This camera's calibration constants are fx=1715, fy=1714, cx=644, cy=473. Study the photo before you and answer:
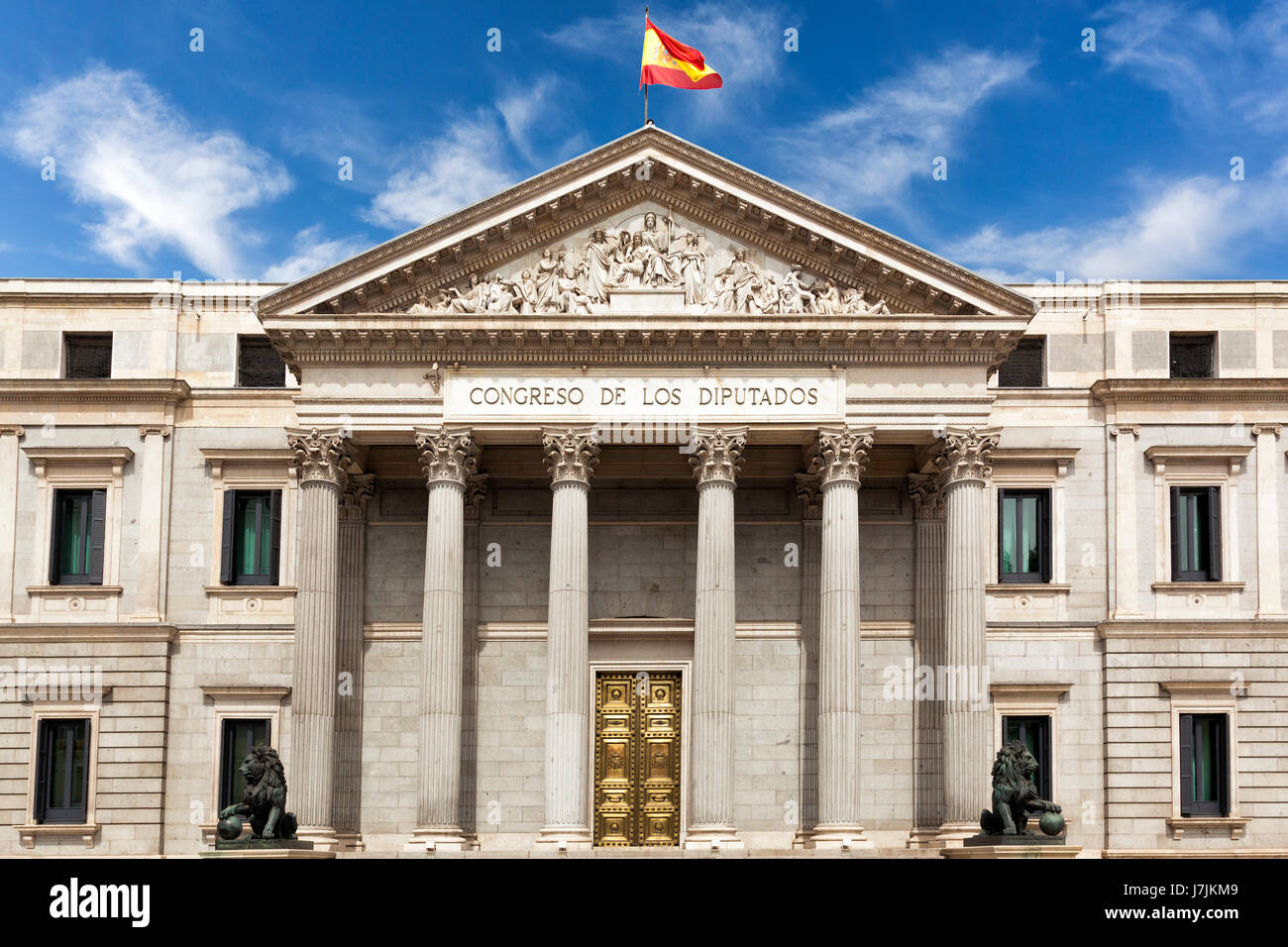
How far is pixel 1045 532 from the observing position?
154 feet

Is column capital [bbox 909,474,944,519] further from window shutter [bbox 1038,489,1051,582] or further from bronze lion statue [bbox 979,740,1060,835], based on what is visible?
bronze lion statue [bbox 979,740,1060,835]

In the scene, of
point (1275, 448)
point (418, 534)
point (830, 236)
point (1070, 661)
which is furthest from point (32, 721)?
point (1275, 448)

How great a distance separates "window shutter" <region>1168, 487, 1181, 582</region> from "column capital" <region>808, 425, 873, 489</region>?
10285 millimetres

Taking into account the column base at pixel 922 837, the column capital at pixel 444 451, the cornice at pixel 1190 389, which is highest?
the cornice at pixel 1190 389

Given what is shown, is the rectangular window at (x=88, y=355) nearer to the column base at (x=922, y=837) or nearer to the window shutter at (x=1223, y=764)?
the column base at (x=922, y=837)

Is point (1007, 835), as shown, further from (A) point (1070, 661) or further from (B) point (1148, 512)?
(B) point (1148, 512)

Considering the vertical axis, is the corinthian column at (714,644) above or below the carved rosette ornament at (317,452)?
below

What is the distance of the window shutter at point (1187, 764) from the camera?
45375mm

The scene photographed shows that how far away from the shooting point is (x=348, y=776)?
44.8 metres

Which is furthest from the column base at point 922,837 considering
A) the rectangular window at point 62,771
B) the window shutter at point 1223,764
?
the rectangular window at point 62,771

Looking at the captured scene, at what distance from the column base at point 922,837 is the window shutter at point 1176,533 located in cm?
978

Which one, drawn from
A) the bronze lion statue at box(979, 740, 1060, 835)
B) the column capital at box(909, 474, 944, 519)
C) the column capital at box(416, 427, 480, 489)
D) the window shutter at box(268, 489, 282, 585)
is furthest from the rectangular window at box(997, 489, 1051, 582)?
the window shutter at box(268, 489, 282, 585)

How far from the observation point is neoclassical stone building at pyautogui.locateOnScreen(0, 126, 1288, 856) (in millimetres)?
41812

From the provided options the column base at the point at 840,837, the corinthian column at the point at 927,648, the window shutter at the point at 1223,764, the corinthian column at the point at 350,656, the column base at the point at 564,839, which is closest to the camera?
the column base at the point at 564,839
